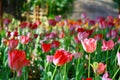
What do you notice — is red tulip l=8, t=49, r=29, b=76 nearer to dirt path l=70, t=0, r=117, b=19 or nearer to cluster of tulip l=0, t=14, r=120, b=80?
cluster of tulip l=0, t=14, r=120, b=80

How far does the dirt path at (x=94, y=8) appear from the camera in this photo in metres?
20.2

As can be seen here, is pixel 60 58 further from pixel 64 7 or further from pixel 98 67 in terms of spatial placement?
pixel 64 7

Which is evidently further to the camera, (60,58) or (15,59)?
(60,58)

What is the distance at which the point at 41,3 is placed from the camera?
52.8 ft

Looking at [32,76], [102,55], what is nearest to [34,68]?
[32,76]

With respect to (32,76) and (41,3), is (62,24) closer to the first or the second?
(32,76)

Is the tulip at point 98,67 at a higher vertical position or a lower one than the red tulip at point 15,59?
lower

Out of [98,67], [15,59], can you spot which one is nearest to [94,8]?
[98,67]

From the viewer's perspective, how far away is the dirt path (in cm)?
2025

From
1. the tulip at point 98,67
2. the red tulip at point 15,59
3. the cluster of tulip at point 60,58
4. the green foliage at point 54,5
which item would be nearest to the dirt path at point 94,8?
the green foliage at point 54,5

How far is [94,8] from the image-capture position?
21.7 m

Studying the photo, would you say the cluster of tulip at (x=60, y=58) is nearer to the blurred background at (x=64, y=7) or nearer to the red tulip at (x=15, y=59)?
the red tulip at (x=15, y=59)

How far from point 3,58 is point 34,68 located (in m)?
0.28

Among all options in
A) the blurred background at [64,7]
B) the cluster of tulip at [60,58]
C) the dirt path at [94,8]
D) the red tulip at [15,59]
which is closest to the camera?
the red tulip at [15,59]
